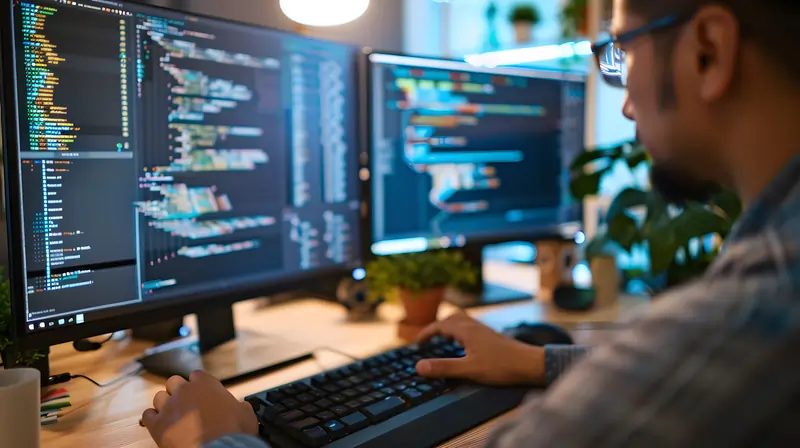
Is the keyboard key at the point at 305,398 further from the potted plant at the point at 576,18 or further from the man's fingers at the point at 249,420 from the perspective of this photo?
the potted plant at the point at 576,18

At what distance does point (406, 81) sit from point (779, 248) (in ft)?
2.98

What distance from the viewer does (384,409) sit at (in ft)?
2.31

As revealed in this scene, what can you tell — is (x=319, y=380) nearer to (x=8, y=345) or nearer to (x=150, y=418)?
(x=150, y=418)

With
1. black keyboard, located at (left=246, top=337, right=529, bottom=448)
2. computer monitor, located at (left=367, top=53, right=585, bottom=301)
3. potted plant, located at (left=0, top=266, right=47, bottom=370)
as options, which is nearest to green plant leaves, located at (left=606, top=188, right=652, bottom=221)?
computer monitor, located at (left=367, top=53, right=585, bottom=301)

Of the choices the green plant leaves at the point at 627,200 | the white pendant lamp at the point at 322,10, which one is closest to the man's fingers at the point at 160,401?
the white pendant lamp at the point at 322,10

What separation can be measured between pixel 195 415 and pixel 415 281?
55 cm

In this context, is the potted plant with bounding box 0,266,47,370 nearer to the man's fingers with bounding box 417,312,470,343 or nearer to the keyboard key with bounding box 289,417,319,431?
the keyboard key with bounding box 289,417,319,431

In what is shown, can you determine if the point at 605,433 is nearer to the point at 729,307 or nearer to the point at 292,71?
the point at 729,307

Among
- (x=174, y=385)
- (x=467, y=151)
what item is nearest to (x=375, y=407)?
(x=174, y=385)

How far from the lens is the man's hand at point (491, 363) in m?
0.82

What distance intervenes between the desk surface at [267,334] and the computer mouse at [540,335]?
5 cm

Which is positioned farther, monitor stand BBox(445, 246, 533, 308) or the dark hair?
monitor stand BBox(445, 246, 533, 308)

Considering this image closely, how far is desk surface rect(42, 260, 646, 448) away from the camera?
73cm

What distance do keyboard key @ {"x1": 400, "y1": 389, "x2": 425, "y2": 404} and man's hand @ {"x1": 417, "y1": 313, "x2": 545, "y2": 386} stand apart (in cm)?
6
